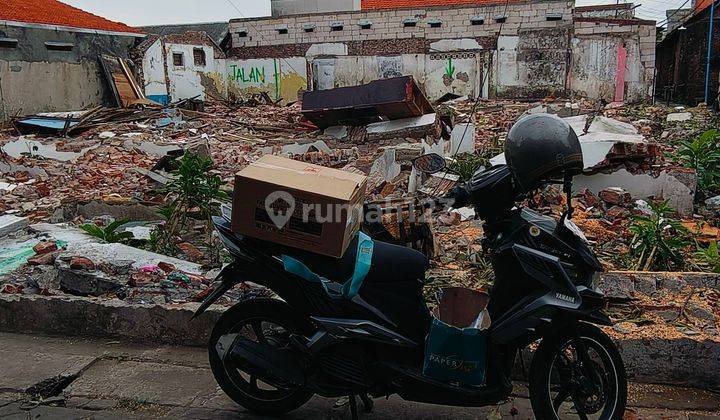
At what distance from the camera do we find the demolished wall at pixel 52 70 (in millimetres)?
17766

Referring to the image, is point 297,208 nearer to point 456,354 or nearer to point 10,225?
point 456,354

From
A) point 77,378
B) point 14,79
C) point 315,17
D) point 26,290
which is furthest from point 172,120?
point 77,378

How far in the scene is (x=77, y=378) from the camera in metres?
3.59

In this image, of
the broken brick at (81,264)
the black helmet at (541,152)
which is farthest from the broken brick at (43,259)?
the black helmet at (541,152)

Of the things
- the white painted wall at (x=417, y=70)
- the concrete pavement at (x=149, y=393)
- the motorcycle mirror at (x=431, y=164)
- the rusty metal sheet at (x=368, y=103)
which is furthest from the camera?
the white painted wall at (x=417, y=70)

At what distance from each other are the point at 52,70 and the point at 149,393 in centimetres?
1933

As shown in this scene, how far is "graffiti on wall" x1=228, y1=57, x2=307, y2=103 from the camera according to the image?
26.7 m

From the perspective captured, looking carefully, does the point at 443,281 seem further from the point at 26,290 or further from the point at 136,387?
the point at 26,290

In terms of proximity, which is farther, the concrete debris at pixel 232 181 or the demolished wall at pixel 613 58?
the demolished wall at pixel 613 58

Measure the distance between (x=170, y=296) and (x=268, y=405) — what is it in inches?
61.2

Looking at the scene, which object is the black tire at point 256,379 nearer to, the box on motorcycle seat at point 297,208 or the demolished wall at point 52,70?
the box on motorcycle seat at point 297,208

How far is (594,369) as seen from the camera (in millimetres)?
2670

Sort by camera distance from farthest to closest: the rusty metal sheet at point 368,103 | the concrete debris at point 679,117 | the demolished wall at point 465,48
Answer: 1. the demolished wall at point 465,48
2. the concrete debris at point 679,117
3. the rusty metal sheet at point 368,103

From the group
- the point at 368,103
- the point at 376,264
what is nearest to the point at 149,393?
the point at 376,264
